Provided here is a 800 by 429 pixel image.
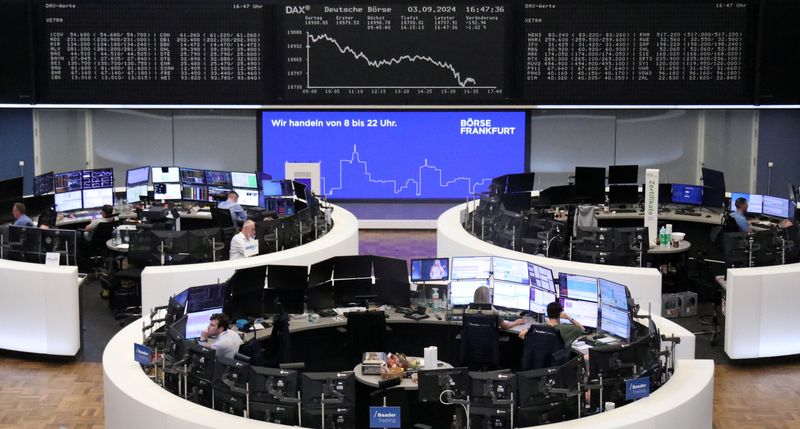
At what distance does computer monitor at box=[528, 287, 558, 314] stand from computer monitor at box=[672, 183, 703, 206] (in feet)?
18.7

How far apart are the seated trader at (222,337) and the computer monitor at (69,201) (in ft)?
21.7

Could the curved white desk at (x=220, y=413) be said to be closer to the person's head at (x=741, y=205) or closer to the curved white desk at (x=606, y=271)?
the curved white desk at (x=606, y=271)

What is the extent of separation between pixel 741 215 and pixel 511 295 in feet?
15.2

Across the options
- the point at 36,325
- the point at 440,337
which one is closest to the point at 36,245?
the point at 36,325

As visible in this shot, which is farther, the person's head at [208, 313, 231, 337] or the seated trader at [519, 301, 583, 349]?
the seated trader at [519, 301, 583, 349]

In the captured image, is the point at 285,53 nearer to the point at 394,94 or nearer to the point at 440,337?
the point at 394,94

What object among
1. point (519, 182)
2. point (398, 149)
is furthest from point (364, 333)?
point (398, 149)

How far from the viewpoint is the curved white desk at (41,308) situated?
11570 millimetres

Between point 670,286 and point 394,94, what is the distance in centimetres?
496

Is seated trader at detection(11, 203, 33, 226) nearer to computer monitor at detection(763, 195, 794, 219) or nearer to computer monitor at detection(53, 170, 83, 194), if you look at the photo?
computer monitor at detection(53, 170, 83, 194)

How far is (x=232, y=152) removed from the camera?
706 inches

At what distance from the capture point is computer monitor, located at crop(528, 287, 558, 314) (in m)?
10.6

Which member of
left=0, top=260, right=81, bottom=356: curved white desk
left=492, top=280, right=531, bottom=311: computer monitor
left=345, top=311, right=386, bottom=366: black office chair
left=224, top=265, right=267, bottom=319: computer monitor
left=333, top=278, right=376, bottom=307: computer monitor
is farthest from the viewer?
left=0, top=260, right=81, bottom=356: curved white desk

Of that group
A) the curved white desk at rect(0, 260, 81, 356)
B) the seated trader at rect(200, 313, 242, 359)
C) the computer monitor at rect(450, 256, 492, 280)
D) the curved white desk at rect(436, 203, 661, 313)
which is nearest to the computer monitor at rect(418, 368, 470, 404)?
the seated trader at rect(200, 313, 242, 359)
